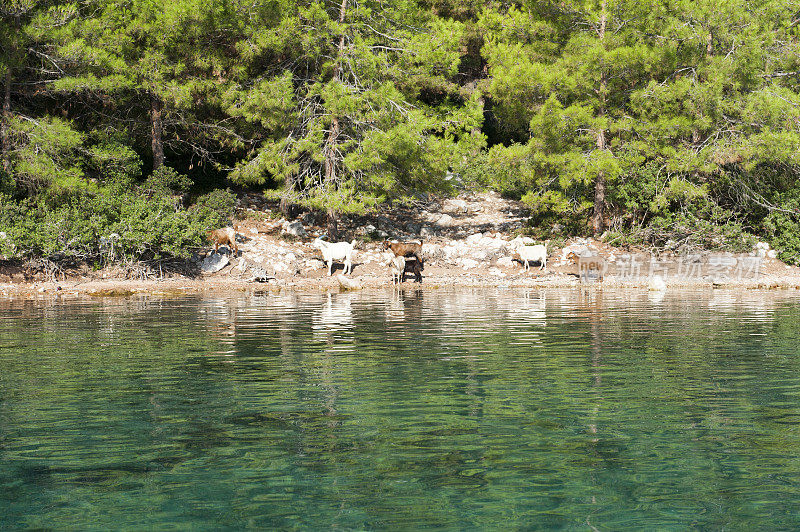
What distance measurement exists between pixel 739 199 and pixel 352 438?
34.2m

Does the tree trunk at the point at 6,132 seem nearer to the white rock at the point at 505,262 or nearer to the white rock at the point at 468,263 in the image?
the white rock at the point at 468,263

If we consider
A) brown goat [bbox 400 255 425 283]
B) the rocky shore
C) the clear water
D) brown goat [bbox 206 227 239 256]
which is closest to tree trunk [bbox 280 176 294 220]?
the rocky shore

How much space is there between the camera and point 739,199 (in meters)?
37.8

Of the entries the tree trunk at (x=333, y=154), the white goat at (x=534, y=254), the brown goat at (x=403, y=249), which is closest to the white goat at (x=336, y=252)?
the brown goat at (x=403, y=249)

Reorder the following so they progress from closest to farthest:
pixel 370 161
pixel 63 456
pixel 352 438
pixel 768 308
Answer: pixel 63 456, pixel 352 438, pixel 768 308, pixel 370 161

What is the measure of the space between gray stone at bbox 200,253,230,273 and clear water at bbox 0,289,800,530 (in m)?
15.6

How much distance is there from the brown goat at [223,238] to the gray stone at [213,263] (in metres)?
0.33

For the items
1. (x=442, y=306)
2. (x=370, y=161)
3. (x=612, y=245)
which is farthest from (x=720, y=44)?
(x=442, y=306)

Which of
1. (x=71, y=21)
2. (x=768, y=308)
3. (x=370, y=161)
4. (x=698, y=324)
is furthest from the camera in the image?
(x=370, y=161)

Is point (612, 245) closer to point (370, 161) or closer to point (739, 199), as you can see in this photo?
point (739, 199)

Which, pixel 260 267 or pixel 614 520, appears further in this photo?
pixel 260 267

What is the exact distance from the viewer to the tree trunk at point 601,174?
3791 cm

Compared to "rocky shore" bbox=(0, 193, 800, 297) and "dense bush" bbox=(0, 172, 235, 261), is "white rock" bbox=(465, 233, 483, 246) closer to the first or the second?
"rocky shore" bbox=(0, 193, 800, 297)

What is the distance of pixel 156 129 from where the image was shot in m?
37.2
